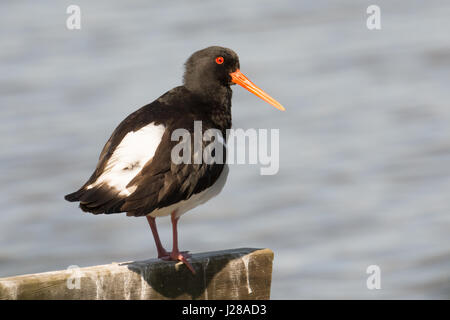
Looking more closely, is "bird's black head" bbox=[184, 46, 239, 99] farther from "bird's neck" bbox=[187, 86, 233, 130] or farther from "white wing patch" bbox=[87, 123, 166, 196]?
"white wing patch" bbox=[87, 123, 166, 196]

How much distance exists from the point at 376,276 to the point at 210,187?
465 cm

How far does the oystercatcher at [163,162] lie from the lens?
5658 mm

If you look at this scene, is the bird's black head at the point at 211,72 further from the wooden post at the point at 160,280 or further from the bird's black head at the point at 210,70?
the wooden post at the point at 160,280

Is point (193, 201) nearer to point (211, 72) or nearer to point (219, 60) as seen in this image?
point (211, 72)

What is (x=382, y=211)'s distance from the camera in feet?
41.8

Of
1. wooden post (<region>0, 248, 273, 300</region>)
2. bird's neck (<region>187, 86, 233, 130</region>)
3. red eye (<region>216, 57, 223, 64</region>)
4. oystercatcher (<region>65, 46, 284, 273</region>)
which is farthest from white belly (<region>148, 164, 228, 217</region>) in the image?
red eye (<region>216, 57, 223, 64</region>)

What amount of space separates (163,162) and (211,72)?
1.39 metres

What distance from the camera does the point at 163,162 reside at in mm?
5965

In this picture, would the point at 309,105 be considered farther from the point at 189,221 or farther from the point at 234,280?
the point at 234,280

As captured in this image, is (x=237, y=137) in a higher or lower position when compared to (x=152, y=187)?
higher

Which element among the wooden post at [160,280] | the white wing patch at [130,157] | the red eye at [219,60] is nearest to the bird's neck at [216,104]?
the red eye at [219,60]

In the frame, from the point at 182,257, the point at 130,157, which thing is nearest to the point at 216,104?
the point at 130,157

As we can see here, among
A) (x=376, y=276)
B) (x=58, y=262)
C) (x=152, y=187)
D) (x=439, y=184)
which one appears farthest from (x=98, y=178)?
(x=439, y=184)

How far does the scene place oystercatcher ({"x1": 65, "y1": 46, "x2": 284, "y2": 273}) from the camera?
5658 millimetres
